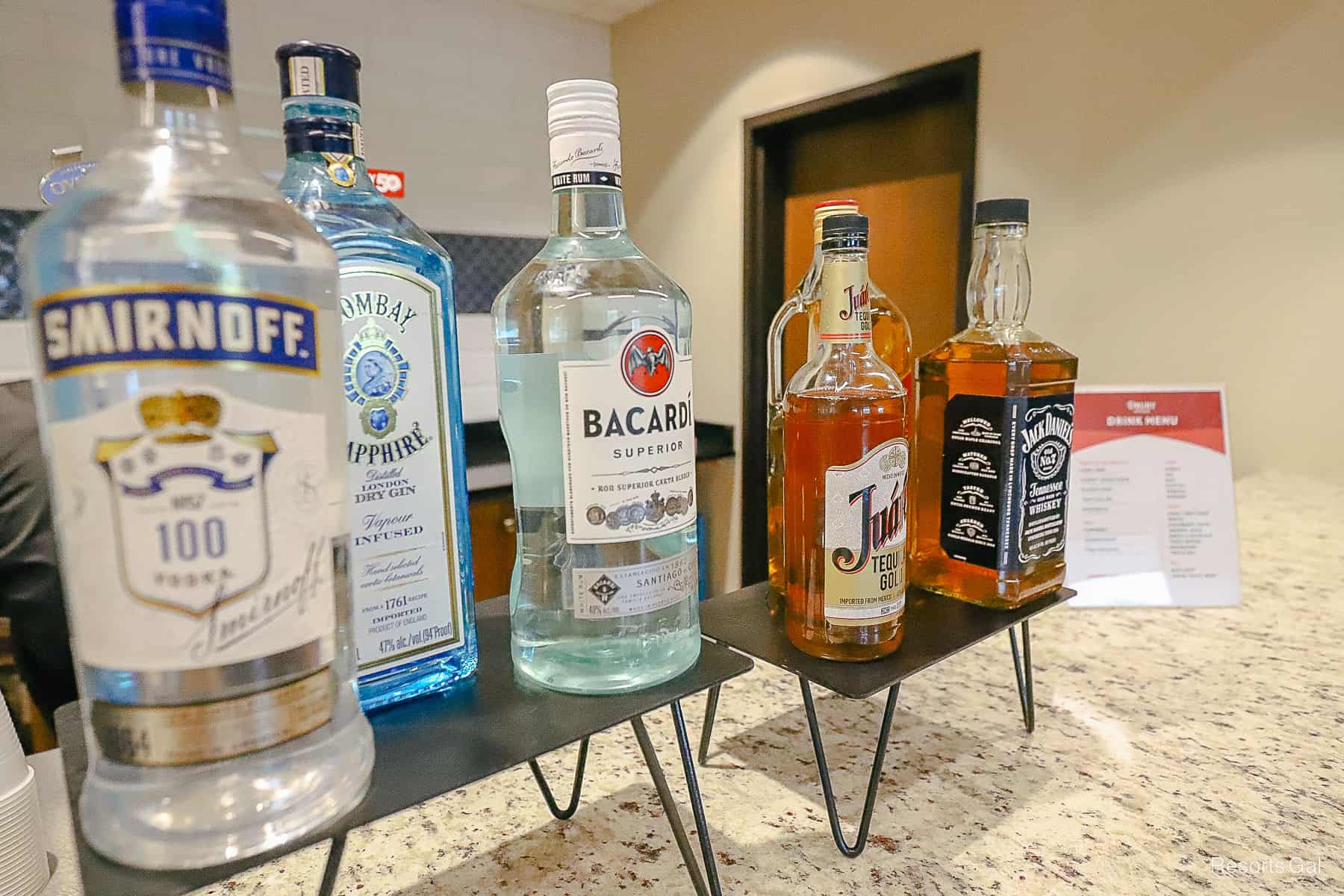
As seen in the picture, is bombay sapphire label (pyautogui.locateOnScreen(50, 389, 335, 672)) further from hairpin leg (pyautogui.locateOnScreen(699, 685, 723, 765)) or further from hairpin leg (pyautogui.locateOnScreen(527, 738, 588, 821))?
hairpin leg (pyautogui.locateOnScreen(699, 685, 723, 765))

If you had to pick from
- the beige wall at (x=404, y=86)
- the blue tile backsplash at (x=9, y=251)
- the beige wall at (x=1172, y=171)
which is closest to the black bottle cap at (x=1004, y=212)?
the beige wall at (x=1172, y=171)

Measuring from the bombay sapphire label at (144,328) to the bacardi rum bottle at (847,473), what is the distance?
0.38m

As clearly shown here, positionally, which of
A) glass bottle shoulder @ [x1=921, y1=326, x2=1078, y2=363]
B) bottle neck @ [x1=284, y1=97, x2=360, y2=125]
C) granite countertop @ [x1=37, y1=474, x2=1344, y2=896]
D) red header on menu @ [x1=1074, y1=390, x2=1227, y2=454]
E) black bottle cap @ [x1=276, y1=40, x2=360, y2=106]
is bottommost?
granite countertop @ [x1=37, y1=474, x2=1344, y2=896]

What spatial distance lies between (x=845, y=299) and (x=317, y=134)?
1.18ft

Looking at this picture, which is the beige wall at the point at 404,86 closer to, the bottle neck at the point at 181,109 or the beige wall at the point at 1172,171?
the beige wall at the point at 1172,171

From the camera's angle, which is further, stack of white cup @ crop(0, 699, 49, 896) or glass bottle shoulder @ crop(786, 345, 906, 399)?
glass bottle shoulder @ crop(786, 345, 906, 399)

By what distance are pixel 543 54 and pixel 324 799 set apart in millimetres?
2713

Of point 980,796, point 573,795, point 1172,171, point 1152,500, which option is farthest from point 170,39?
point 1172,171

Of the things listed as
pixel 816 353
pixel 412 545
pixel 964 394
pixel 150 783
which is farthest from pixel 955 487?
pixel 150 783

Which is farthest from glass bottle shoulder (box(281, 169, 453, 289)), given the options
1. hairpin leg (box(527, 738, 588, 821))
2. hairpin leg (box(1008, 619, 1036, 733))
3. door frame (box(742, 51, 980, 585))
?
door frame (box(742, 51, 980, 585))

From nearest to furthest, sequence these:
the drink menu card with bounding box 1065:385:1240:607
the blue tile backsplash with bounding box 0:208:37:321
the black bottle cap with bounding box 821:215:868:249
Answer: the black bottle cap with bounding box 821:215:868:249, the drink menu card with bounding box 1065:385:1240:607, the blue tile backsplash with bounding box 0:208:37:321

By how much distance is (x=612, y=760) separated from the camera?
0.77m

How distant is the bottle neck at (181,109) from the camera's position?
1.13ft

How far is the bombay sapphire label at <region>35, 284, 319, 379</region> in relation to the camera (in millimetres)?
315
